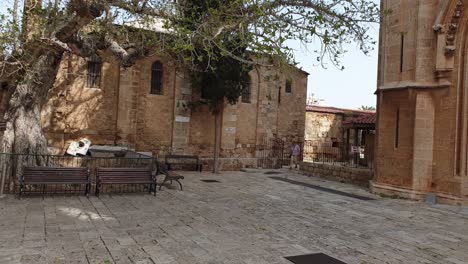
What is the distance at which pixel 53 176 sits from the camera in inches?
361

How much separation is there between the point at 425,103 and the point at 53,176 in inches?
429

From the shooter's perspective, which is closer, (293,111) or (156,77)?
(156,77)

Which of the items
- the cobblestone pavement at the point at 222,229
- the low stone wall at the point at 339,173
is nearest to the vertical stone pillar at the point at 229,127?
the low stone wall at the point at 339,173

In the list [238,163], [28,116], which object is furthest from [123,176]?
[238,163]

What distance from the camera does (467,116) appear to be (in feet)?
34.3

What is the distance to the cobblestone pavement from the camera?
5363 millimetres

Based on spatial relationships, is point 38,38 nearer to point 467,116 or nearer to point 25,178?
point 25,178

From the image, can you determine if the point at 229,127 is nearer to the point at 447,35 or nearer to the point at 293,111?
the point at 293,111

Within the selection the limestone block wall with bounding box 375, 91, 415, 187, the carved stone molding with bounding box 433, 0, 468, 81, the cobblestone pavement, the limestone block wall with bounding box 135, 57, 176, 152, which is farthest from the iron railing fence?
the cobblestone pavement

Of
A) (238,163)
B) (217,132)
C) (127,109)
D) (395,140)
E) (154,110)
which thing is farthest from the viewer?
(238,163)

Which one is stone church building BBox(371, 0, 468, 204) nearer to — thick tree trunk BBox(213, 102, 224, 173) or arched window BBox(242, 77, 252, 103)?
thick tree trunk BBox(213, 102, 224, 173)

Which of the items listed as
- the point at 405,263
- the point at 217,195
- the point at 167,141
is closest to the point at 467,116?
the point at 405,263

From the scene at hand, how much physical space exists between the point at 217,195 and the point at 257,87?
10.6m

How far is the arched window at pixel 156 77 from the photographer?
58.7 ft
